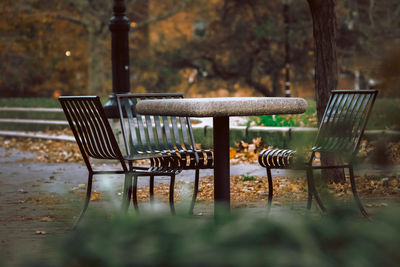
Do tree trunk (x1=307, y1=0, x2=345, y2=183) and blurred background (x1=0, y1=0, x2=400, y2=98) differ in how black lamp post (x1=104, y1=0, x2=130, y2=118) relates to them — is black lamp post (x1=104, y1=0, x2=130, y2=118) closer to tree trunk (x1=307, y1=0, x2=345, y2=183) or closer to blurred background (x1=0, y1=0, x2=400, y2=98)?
tree trunk (x1=307, y1=0, x2=345, y2=183)

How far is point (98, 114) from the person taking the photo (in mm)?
5488

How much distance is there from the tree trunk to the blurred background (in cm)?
1627

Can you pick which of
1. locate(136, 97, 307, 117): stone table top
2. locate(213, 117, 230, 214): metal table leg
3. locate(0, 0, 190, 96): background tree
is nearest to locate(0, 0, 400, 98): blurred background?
locate(0, 0, 190, 96): background tree

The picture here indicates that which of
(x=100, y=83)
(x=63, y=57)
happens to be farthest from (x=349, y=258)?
(x=63, y=57)

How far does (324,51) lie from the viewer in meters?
7.51

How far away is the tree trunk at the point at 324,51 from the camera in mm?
7434

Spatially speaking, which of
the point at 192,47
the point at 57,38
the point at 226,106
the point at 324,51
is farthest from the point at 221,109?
the point at 192,47

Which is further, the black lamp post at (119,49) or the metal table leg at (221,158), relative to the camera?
the black lamp post at (119,49)

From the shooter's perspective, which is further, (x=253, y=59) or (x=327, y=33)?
(x=253, y=59)

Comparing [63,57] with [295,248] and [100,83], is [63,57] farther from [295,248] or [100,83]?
[295,248]

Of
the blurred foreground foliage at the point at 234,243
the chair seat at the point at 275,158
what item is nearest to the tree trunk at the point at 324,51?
the chair seat at the point at 275,158

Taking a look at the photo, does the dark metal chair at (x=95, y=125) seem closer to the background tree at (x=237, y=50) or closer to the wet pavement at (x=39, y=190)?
the wet pavement at (x=39, y=190)

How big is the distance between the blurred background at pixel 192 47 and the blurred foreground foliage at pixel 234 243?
22.8m

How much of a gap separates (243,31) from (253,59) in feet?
4.70
